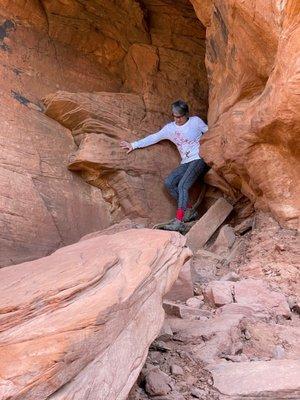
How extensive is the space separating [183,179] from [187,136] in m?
0.74

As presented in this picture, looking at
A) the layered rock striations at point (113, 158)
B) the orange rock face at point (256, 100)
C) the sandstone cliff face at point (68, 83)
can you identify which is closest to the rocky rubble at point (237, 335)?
the orange rock face at point (256, 100)

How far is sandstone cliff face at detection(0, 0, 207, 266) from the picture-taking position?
292 inches

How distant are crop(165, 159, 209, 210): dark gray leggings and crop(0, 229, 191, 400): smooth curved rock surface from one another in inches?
160

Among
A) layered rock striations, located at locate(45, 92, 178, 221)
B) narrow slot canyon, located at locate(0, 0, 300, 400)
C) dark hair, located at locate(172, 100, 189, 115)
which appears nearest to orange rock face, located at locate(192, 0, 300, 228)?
narrow slot canyon, located at locate(0, 0, 300, 400)

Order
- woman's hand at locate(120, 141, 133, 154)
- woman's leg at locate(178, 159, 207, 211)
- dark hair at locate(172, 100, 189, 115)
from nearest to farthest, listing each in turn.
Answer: woman's leg at locate(178, 159, 207, 211) < dark hair at locate(172, 100, 189, 115) < woman's hand at locate(120, 141, 133, 154)

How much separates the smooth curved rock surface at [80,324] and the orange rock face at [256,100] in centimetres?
274

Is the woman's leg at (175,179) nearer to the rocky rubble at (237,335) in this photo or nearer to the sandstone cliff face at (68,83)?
the sandstone cliff face at (68,83)

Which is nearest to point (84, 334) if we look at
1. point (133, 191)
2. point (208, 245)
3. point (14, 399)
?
point (14, 399)

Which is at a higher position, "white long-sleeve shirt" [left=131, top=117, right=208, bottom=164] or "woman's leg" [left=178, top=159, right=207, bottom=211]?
"white long-sleeve shirt" [left=131, top=117, right=208, bottom=164]

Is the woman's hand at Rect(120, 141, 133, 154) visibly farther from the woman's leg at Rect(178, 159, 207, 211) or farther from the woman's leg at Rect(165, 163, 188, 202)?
the woman's leg at Rect(178, 159, 207, 211)

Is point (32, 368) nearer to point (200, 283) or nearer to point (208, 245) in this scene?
point (200, 283)

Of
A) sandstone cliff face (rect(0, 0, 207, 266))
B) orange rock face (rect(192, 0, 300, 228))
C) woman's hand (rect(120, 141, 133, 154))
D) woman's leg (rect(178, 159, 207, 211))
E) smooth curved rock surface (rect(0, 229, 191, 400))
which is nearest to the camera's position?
smooth curved rock surface (rect(0, 229, 191, 400))

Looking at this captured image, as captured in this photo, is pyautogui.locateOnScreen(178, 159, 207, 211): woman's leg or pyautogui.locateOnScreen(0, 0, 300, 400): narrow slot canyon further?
pyautogui.locateOnScreen(178, 159, 207, 211): woman's leg

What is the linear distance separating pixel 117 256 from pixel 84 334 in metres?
1.06
